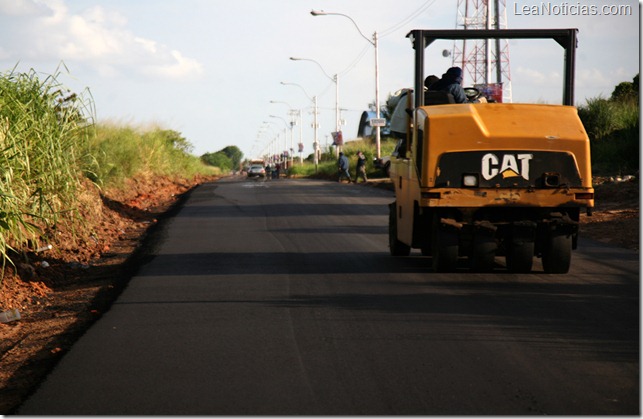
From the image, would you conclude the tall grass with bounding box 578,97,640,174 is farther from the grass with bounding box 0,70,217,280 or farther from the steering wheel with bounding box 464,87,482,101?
the grass with bounding box 0,70,217,280

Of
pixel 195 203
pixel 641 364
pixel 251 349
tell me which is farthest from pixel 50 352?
pixel 195 203

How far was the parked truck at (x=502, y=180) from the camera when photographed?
11.9 m

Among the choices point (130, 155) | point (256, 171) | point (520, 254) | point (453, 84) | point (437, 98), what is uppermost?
point (453, 84)

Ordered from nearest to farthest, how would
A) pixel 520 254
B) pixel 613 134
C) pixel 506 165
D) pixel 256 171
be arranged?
pixel 506 165
pixel 520 254
pixel 613 134
pixel 256 171

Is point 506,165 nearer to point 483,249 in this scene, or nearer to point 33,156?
point 483,249

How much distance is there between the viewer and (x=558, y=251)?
40.4ft

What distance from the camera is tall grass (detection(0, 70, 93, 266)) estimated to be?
1162cm

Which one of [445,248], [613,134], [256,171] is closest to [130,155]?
[613,134]

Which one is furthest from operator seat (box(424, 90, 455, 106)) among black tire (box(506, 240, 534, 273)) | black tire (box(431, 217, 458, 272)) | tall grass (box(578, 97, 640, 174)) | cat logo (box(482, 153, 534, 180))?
tall grass (box(578, 97, 640, 174))

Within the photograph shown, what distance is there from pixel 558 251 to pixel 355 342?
192 inches

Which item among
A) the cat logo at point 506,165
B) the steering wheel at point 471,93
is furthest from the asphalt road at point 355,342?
the steering wheel at point 471,93

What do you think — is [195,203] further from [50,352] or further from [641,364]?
[641,364]

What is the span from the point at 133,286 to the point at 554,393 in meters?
6.65

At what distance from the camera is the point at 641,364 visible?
23.9 feet
